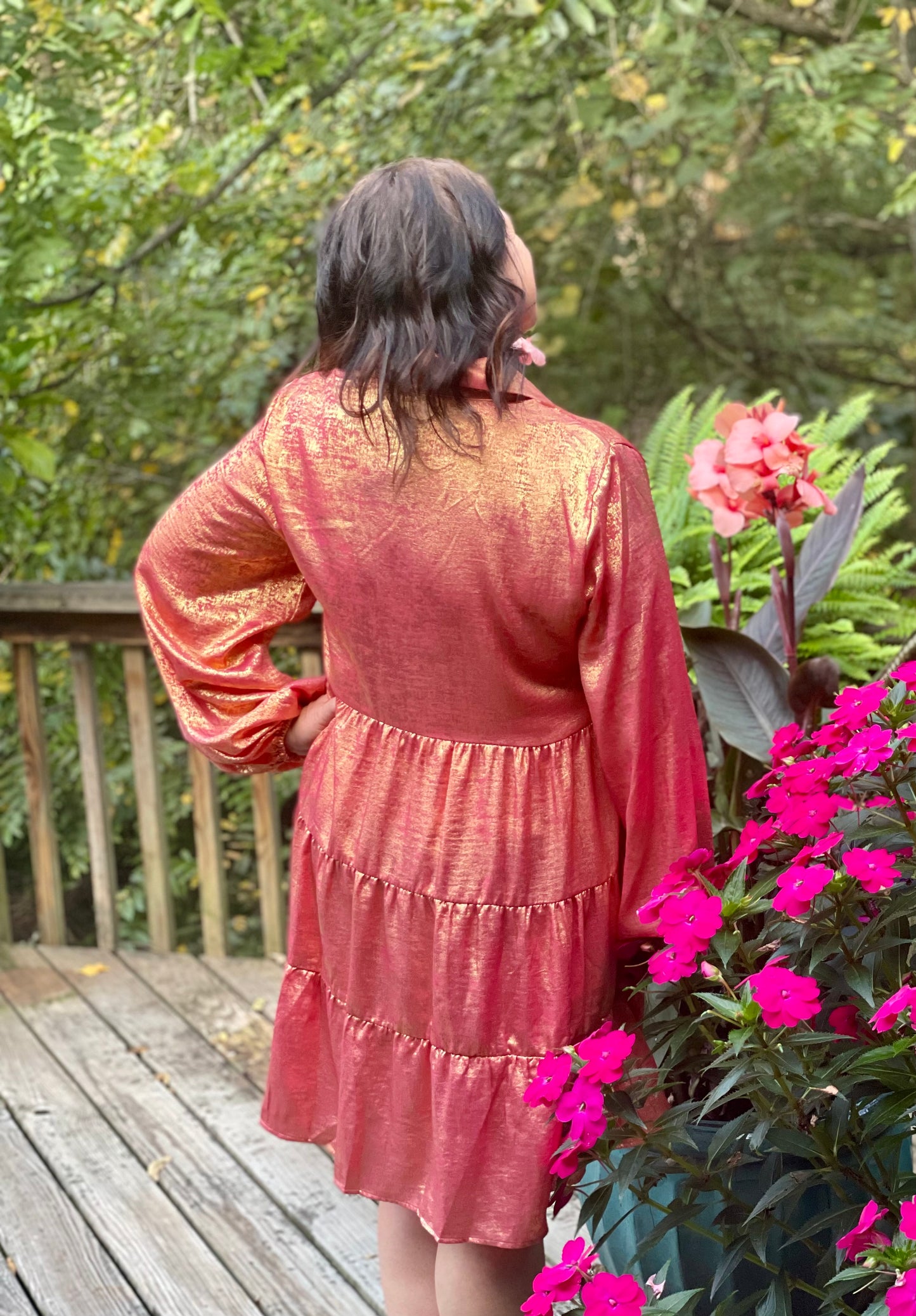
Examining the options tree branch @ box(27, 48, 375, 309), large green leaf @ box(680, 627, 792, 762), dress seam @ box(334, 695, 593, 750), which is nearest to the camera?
dress seam @ box(334, 695, 593, 750)

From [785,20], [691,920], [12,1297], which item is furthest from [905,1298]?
[785,20]

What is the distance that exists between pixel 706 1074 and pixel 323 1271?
0.82 metres

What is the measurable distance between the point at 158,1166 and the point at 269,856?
2.87ft

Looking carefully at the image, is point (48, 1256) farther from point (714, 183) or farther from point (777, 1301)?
point (714, 183)

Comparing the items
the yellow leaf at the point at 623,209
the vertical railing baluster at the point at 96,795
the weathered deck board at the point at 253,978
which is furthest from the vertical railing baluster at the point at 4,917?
the yellow leaf at the point at 623,209

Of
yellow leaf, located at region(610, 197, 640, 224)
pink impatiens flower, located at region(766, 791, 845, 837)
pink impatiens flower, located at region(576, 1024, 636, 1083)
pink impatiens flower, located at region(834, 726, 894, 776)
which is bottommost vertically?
pink impatiens flower, located at region(576, 1024, 636, 1083)

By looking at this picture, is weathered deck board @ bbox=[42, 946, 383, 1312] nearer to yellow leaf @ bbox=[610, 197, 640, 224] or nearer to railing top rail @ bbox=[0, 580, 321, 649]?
railing top rail @ bbox=[0, 580, 321, 649]

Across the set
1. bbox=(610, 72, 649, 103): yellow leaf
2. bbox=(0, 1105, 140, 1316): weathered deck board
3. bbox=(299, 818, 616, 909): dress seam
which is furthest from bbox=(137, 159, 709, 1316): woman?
bbox=(610, 72, 649, 103): yellow leaf

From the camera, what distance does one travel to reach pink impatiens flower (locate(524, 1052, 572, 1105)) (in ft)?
3.85

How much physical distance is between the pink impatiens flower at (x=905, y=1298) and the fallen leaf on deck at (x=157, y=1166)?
5.14 feet

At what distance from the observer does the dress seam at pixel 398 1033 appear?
1.33 m

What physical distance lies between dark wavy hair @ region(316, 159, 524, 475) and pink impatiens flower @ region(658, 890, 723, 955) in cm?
45

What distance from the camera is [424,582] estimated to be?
4.06 ft

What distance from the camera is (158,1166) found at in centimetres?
221
